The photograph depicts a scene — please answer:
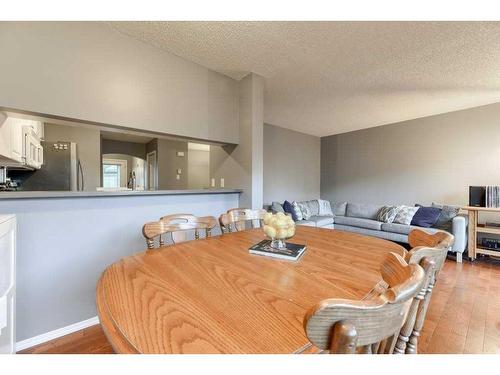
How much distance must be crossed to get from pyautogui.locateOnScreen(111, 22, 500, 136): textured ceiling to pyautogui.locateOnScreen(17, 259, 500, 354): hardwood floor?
2287 millimetres

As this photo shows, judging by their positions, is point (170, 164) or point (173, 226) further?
point (170, 164)

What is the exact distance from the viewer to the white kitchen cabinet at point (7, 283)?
1.16 meters

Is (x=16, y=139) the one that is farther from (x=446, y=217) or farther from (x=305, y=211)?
(x=446, y=217)

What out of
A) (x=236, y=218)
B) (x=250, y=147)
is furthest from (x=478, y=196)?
(x=236, y=218)

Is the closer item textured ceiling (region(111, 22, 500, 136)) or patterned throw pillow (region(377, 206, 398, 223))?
textured ceiling (region(111, 22, 500, 136))

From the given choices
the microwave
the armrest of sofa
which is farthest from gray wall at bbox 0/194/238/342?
the armrest of sofa

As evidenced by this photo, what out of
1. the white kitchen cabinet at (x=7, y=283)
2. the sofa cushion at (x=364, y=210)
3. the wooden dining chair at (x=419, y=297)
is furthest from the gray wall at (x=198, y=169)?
the wooden dining chair at (x=419, y=297)

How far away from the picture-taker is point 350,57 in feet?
7.12

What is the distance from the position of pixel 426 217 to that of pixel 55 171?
5.32m

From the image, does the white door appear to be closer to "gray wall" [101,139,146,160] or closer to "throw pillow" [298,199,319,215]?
"gray wall" [101,139,146,160]

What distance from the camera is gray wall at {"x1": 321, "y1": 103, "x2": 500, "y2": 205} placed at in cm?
359

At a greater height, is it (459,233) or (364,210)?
(364,210)

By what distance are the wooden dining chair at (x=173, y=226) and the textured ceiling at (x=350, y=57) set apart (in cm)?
151
